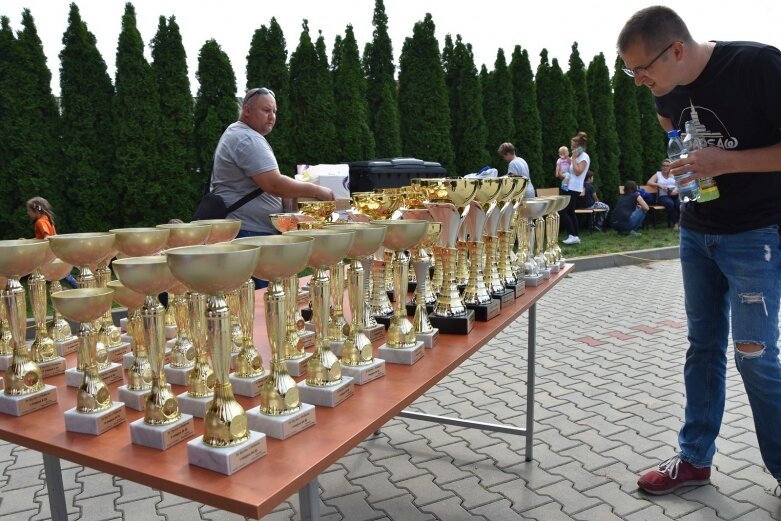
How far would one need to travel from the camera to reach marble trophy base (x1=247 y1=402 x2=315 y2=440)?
1.19 m

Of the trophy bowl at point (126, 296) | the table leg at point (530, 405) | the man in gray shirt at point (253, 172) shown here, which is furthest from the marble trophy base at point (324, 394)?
the man in gray shirt at point (253, 172)

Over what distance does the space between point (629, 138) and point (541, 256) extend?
1300cm

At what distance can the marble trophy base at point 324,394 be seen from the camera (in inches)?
53.1

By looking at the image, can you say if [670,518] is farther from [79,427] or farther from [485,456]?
[79,427]

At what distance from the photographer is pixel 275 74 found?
9641mm

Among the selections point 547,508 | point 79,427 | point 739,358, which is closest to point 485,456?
point 547,508

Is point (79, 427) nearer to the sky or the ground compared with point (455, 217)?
nearer to the ground

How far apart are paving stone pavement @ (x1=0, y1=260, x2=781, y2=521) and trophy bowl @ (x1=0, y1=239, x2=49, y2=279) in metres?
1.65

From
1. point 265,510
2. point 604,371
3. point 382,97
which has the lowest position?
point 604,371

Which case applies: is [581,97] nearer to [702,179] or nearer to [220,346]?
[702,179]

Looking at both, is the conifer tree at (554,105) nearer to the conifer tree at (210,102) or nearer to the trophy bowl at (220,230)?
the conifer tree at (210,102)

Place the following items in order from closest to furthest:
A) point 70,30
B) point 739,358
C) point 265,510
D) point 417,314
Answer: point 265,510 → point 417,314 → point 739,358 → point 70,30

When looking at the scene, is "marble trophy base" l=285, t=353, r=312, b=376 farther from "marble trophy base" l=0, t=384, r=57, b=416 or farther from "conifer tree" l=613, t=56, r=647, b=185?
"conifer tree" l=613, t=56, r=647, b=185

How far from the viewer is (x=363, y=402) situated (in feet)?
4.58
